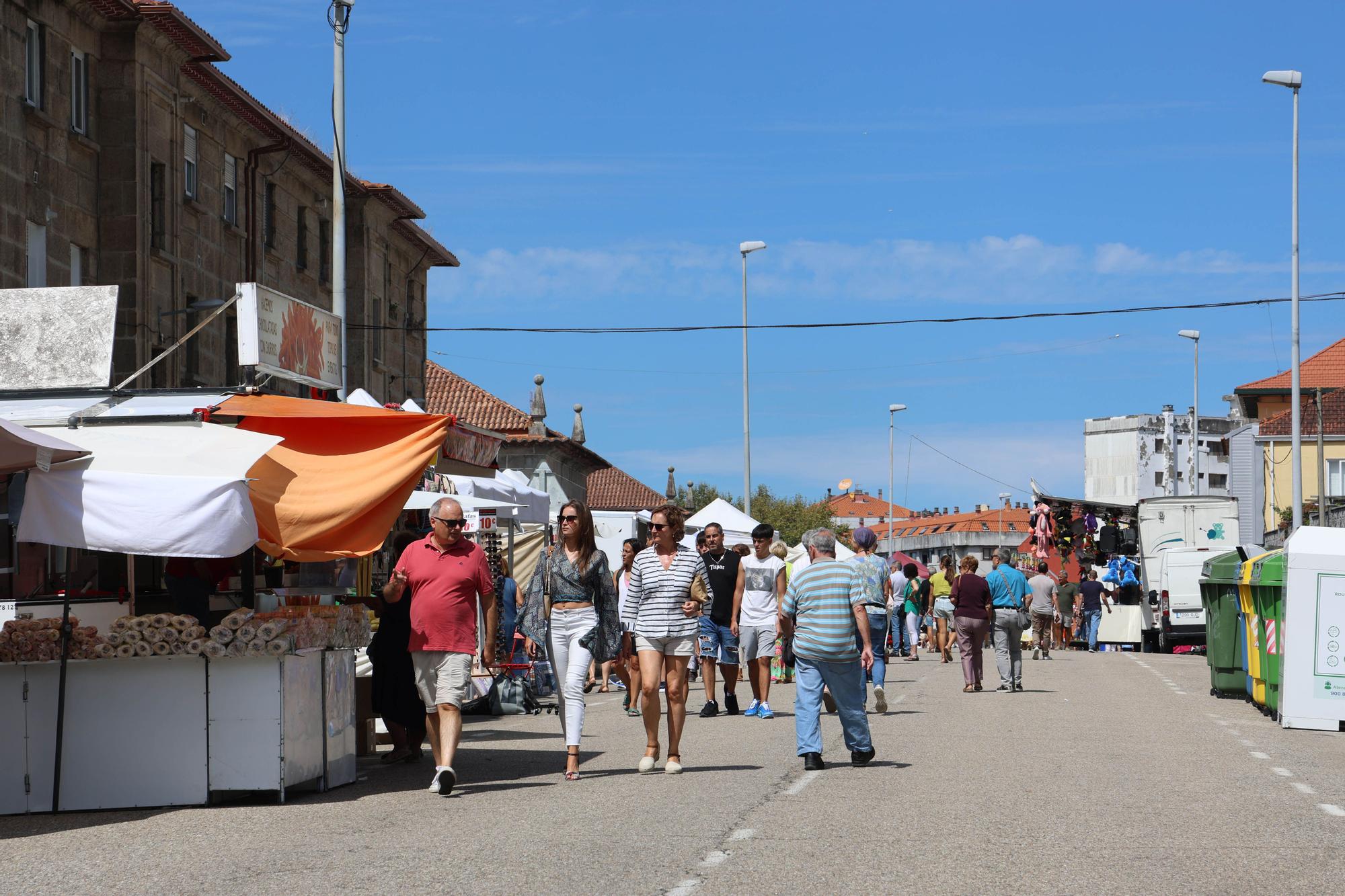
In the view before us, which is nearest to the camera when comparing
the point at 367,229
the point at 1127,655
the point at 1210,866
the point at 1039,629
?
the point at 1210,866

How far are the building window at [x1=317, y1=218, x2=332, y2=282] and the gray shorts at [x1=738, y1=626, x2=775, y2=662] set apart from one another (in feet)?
77.6

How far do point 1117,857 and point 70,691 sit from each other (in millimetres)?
6311

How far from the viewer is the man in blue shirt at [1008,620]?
22.3 meters

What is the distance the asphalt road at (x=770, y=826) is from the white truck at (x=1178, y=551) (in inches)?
822

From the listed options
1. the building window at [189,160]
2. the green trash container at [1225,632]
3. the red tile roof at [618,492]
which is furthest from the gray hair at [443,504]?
the red tile roof at [618,492]

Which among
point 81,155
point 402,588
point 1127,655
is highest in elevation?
point 81,155

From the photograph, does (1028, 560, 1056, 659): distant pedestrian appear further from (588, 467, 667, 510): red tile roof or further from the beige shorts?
(588, 467, 667, 510): red tile roof

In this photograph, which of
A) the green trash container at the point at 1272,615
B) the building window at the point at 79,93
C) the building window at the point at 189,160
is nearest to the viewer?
the green trash container at the point at 1272,615

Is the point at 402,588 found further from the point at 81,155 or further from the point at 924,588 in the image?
the point at 924,588

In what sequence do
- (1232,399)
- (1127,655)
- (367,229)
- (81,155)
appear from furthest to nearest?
(1232,399)
(367,229)
(1127,655)
(81,155)

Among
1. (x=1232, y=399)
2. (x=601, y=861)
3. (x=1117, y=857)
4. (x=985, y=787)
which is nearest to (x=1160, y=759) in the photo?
(x=985, y=787)

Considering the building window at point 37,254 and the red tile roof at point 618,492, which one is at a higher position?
the building window at point 37,254

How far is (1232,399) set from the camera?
134375 millimetres

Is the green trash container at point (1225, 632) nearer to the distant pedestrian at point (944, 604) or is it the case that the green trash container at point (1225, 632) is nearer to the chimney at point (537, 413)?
the distant pedestrian at point (944, 604)
